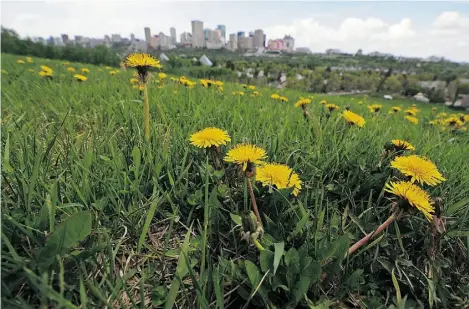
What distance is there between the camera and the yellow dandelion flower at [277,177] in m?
1.08

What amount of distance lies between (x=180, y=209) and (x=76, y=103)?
1.52 m

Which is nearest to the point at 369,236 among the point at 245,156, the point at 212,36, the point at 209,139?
the point at 245,156

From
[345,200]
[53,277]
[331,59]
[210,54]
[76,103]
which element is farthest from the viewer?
[331,59]

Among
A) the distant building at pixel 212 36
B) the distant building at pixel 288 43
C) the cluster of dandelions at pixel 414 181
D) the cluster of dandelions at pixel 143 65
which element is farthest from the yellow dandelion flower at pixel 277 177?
the distant building at pixel 288 43

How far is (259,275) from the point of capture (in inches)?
36.7

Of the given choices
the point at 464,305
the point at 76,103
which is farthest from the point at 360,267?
the point at 76,103

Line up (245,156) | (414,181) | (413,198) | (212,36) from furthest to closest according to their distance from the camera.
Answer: (212,36) → (414,181) → (245,156) → (413,198)

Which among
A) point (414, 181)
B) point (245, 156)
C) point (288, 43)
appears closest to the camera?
point (245, 156)

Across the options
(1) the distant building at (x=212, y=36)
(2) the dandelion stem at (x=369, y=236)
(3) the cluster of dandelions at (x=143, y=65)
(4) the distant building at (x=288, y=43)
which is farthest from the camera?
(4) the distant building at (x=288, y=43)

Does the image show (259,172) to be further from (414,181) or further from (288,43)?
(288,43)

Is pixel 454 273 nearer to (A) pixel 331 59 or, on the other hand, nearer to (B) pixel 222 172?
(B) pixel 222 172

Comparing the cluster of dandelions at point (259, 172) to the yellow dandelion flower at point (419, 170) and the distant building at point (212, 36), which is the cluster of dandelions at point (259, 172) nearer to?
the yellow dandelion flower at point (419, 170)

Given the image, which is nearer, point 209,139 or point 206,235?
point 206,235

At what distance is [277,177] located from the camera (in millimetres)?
1091
